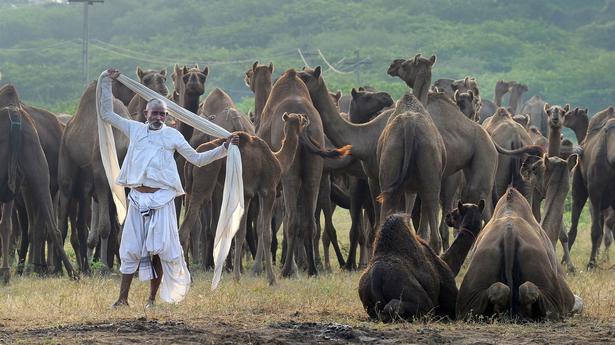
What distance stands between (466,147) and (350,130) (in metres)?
1.52

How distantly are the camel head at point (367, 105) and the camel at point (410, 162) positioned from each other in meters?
3.75

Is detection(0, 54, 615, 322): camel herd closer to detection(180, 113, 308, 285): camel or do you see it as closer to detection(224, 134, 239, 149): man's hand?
detection(180, 113, 308, 285): camel

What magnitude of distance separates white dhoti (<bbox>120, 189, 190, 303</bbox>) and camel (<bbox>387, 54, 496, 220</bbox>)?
5665 mm

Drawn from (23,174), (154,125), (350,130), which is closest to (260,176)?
(350,130)

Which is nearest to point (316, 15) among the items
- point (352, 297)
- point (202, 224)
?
point (202, 224)

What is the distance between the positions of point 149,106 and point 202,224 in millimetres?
7132

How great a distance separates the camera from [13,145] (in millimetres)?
15852

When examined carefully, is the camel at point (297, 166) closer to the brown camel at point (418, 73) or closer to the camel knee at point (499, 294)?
the brown camel at point (418, 73)

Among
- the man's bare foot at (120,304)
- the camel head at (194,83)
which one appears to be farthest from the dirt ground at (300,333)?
the camel head at (194,83)

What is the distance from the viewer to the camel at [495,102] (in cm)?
2700

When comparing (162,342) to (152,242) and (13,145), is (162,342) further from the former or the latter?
(13,145)

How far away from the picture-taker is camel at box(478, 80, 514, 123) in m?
27.0

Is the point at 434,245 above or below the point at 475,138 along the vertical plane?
below

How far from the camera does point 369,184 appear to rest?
17.7 m
